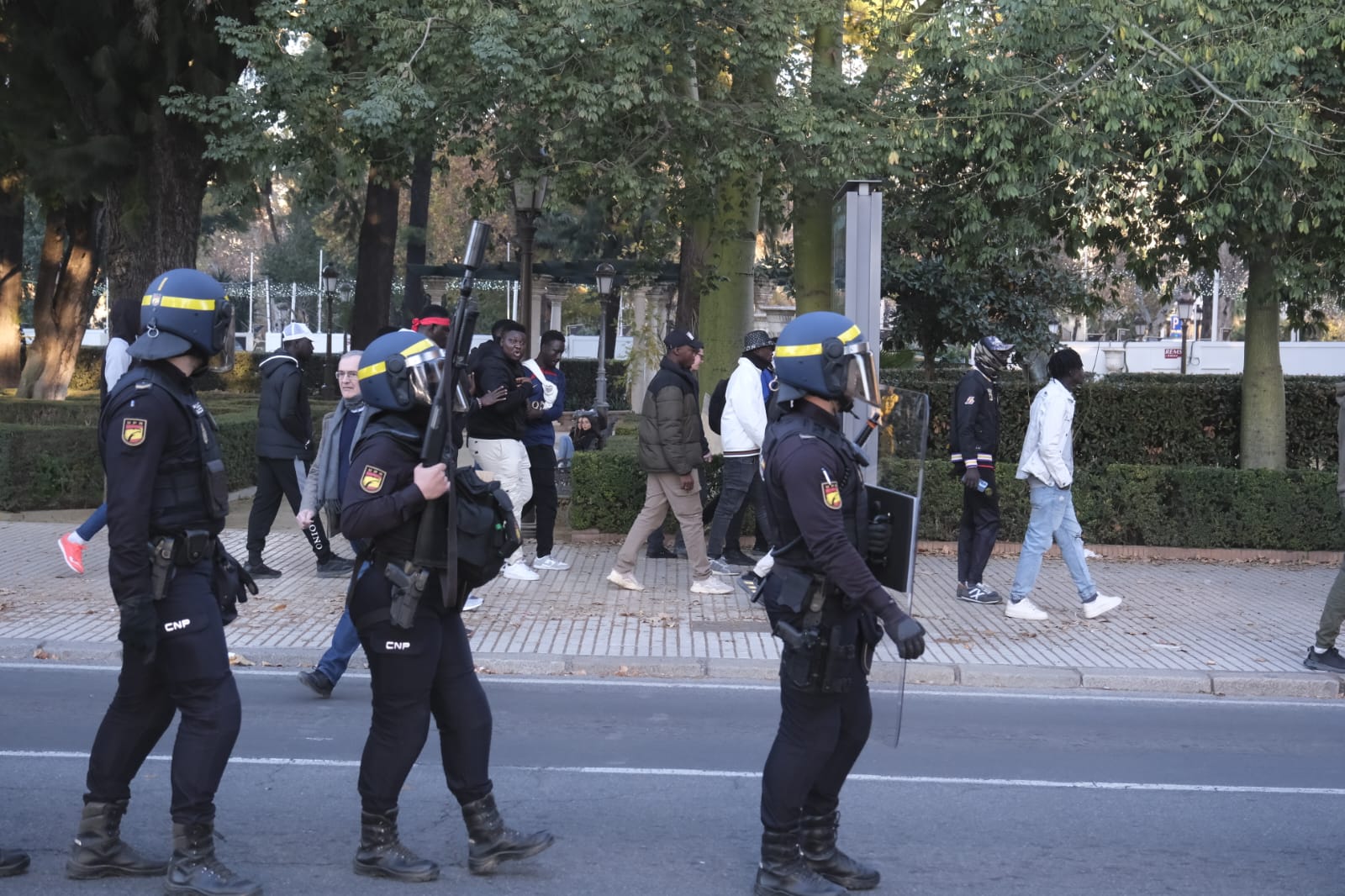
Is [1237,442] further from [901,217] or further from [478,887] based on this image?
[478,887]

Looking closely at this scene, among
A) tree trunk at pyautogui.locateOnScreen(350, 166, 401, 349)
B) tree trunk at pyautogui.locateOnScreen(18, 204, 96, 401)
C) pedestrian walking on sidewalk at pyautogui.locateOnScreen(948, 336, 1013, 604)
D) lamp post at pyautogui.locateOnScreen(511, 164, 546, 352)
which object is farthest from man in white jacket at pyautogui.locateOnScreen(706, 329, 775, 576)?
tree trunk at pyautogui.locateOnScreen(18, 204, 96, 401)

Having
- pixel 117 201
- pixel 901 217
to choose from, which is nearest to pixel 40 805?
pixel 901 217

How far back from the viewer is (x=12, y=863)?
15.9ft

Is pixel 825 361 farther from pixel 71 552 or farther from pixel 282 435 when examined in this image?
pixel 282 435

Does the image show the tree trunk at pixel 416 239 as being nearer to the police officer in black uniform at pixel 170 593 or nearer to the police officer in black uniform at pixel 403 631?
the police officer in black uniform at pixel 170 593

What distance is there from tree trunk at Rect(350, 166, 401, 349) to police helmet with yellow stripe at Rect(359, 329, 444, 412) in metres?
20.3

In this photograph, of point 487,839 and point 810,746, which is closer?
point 810,746

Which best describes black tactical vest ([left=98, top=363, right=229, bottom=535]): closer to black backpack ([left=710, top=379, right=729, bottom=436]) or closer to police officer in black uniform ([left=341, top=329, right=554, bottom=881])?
police officer in black uniform ([left=341, top=329, right=554, bottom=881])

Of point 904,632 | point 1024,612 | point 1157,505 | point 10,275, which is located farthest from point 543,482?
point 10,275

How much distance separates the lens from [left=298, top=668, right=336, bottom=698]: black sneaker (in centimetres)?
754

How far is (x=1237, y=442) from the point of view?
1489cm

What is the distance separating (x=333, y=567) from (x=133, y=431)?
6.78 meters

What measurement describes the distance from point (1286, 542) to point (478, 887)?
34.9ft

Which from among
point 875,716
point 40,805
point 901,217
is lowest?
point 40,805
